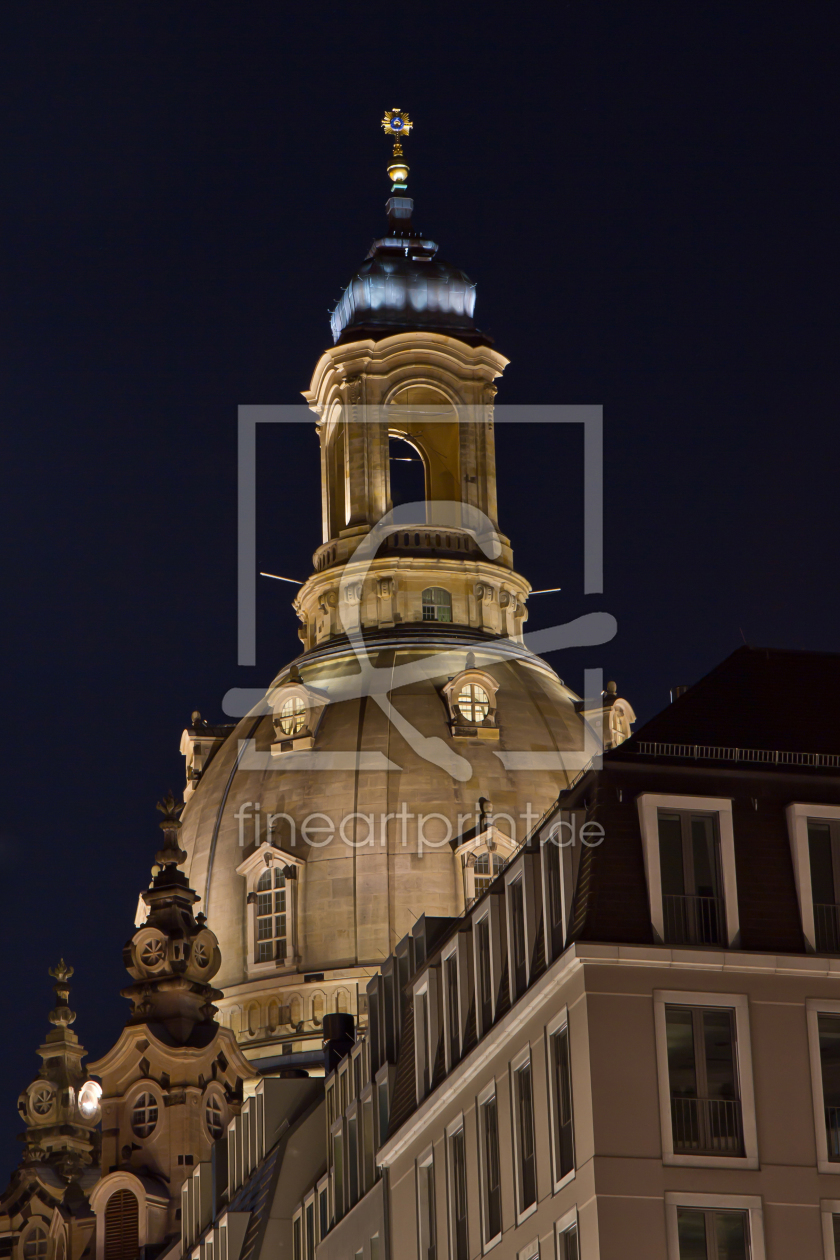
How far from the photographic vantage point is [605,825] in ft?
209

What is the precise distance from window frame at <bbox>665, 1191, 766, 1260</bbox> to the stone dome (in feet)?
237

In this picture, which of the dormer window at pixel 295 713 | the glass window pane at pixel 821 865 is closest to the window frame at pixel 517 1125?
the glass window pane at pixel 821 865

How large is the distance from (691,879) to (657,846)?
37.6 inches

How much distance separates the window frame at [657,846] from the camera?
2472 inches

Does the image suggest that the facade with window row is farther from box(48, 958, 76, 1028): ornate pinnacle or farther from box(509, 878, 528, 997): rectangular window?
box(48, 958, 76, 1028): ornate pinnacle

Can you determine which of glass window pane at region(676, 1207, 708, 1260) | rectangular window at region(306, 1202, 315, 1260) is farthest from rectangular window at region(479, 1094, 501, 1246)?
rectangular window at region(306, 1202, 315, 1260)

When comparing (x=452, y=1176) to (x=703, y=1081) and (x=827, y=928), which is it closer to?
(x=703, y=1081)

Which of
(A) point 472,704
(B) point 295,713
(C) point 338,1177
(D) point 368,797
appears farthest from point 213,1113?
(C) point 338,1177

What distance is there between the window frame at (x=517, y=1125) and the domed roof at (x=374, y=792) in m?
67.9

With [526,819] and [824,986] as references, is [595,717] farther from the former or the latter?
[824,986]

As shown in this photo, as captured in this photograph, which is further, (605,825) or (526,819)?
(526,819)

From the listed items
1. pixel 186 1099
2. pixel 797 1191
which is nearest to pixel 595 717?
pixel 186 1099

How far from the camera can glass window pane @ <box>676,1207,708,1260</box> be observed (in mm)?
59688

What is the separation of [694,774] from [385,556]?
8768cm
